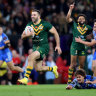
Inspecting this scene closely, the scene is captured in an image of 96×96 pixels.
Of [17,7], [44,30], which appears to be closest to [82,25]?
[44,30]

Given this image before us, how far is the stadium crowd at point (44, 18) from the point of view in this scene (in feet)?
50.5

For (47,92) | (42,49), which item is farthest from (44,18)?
(47,92)

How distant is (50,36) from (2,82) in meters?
3.30

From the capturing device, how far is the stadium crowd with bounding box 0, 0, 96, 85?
1539 centimetres

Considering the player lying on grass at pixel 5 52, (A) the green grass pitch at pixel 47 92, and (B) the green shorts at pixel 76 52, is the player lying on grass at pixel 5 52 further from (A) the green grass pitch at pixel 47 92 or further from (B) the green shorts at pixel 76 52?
(A) the green grass pitch at pixel 47 92

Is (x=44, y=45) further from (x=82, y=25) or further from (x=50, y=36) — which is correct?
(x=50, y=36)

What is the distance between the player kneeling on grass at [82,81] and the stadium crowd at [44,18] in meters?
4.39

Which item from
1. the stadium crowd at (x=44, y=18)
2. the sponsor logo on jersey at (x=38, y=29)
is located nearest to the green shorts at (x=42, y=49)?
the sponsor logo on jersey at (x=38, y=29)

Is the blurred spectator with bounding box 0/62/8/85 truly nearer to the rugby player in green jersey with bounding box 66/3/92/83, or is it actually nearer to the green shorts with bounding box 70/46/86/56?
the rugby player in green jersey with bounding box 66/3/92/83

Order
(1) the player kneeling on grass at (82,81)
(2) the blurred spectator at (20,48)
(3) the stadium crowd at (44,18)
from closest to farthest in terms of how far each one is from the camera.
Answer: (1) the player kneeling on grass at (82,81)
(3) the stadium crowd at (44,18)
(2) the blurred spectator at (20,48)

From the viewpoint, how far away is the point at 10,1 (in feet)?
62.8

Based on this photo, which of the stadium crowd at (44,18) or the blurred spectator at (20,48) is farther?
the blurred spectator at (20,48)

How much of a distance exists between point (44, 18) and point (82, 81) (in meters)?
8.24

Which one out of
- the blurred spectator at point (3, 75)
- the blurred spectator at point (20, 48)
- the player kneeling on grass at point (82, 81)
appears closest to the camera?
the player kneeling on grass at point (82, 81)
